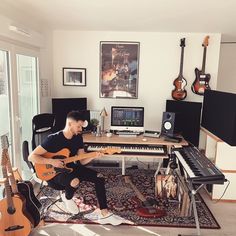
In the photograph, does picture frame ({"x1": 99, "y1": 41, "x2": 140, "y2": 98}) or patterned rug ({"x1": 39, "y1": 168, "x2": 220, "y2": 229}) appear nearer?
patterned rug ({"x1": 39, "y1": 168, "x2": 220, "y2": 229})

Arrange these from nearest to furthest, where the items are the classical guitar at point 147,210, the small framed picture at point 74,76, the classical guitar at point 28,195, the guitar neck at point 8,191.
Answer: the guitar neck at point 8,191 < the classical guitar at point 28,195 < the classical guitar at point 147,210 < the small framed picture at point 74,76

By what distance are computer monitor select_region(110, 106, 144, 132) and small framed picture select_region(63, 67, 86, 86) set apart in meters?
0.79

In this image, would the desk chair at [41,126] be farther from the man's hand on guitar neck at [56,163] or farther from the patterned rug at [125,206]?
the patterned rug at [125,206]

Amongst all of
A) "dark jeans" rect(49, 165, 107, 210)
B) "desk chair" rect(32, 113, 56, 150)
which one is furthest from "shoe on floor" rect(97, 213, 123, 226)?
"desk chair" rect(32, 113, 56, 150)

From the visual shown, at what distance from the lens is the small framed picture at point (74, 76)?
412cm

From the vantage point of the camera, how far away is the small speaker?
11.9ft

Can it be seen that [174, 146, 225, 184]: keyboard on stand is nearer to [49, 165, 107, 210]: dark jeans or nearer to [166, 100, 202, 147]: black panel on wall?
[166, 100, 202, 147]: black panel on wall

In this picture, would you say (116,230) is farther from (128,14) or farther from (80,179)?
(128,14)

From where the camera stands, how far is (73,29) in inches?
156

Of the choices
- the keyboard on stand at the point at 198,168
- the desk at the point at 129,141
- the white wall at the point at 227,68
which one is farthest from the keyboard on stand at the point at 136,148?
the white wall at the point at 227,68

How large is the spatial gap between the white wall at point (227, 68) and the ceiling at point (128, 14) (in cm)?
83

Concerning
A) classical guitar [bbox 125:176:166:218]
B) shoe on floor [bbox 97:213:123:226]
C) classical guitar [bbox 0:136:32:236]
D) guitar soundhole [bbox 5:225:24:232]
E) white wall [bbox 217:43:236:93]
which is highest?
white wall [bbox 217:43:236:93]

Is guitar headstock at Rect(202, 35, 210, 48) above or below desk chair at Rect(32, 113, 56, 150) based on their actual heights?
above

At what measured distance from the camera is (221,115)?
2.88m
